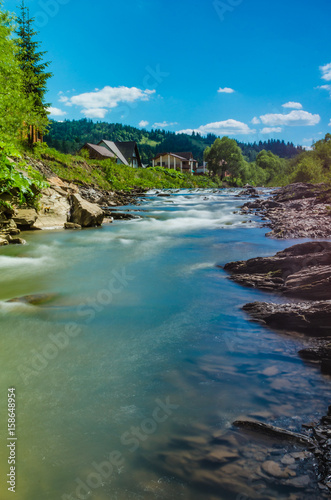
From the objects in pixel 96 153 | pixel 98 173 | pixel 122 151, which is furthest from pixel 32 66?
pixel 122 151

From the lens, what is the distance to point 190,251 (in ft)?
46.1

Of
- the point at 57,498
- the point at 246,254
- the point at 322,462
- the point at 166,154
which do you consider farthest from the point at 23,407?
the point at 166,154

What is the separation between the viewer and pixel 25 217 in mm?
16906

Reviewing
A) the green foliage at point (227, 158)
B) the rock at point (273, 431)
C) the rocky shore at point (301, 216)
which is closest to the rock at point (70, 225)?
the rocky shore at point (301, 216)

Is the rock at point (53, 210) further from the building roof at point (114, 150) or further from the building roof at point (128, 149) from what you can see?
the building roof at point (128, 149)

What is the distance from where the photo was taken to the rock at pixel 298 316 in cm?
584

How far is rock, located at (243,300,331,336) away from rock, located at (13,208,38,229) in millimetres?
13548

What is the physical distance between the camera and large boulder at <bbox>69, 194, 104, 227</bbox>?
19.1 m

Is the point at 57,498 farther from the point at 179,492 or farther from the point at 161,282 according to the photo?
the point at 161,282

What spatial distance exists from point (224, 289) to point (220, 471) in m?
5.77

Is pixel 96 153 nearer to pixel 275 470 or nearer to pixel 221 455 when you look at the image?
pixel 221 455

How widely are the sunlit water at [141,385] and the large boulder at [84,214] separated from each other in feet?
32.3

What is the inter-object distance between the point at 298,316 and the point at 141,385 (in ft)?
Answer: 10.9

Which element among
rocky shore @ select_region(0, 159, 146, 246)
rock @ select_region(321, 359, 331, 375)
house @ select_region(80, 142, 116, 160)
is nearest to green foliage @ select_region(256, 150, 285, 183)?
house @ select_region(80, 142, 116, 160)
